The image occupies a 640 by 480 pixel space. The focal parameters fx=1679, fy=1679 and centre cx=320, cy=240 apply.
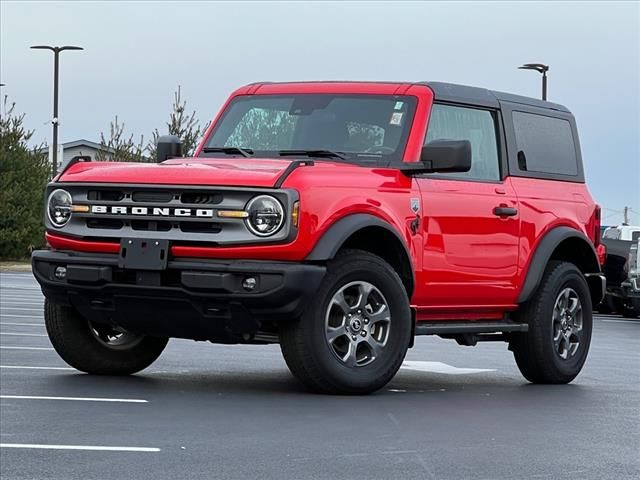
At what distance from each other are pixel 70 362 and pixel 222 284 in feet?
6.68

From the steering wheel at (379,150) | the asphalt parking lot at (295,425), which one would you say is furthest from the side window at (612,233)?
the steering wheel at (379,150)

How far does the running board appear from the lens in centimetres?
1170

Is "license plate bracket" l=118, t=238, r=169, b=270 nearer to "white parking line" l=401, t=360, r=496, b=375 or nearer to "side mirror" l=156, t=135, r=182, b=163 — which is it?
"side mirror" l=156, t=135, r=182, b=163

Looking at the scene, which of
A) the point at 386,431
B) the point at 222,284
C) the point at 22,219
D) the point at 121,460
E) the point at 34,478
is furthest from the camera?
the point at 22,219

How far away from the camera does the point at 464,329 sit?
12086 millimetres

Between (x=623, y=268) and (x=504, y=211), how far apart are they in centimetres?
1620

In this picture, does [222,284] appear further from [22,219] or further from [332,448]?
[22,219]

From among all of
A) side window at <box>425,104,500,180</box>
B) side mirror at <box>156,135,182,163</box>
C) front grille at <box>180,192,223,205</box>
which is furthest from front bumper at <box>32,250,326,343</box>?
side window at <box>425,104,500,180</box>

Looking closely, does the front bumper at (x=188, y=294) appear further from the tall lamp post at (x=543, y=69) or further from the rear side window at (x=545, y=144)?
the tall lamp post at (x=543, y=69)

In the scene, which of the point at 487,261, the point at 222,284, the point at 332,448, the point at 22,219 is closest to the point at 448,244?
the point at 487,261

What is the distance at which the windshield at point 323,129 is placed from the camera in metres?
11.8

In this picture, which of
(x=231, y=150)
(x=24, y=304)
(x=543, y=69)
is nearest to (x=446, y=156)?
(x=231, y=150)

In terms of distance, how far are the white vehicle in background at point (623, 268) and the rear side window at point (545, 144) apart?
45.6 feet

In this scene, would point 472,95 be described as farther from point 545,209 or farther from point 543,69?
point 543,69
